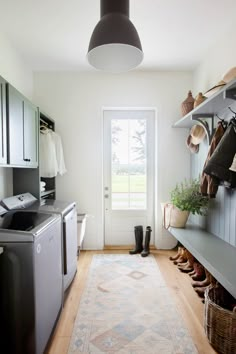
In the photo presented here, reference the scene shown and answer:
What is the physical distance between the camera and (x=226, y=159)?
81.7 inches

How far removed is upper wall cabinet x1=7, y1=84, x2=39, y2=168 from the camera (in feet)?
6.95

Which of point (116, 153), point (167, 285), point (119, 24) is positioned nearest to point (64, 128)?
point (116, 153)

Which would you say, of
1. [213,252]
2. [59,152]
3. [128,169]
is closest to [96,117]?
[59,152]

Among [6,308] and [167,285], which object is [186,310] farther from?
[6,308]

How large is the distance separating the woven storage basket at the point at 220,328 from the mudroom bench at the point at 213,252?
0.19 metres

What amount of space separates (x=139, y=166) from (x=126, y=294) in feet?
6.39

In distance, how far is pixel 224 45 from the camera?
2617 mm

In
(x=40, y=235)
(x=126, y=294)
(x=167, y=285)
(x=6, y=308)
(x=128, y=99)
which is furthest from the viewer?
(x=128, y=99)

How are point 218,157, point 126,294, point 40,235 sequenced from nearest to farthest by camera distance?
1. point 40,235
2. point 218,157
3. point 126,294

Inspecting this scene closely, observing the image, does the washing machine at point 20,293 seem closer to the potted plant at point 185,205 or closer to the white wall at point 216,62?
the potted plant at point 185,205

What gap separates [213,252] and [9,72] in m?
2.84

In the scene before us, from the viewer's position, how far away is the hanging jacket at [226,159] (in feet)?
6.78

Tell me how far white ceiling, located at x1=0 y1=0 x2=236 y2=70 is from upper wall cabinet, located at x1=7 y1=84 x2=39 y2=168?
75 centimetres

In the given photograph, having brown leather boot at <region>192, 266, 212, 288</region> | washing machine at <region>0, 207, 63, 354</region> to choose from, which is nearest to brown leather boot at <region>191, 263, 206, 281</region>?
brown leather boot at <region>192, 266, 212, 288</region>
